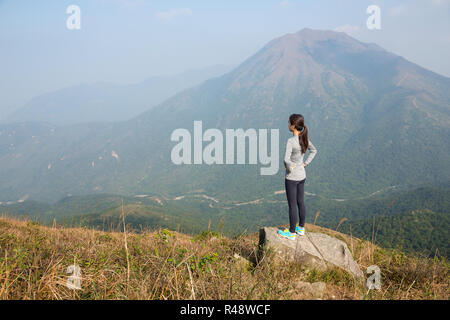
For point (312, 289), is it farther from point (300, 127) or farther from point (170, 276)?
point (300, 127)

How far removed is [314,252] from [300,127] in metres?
2.89

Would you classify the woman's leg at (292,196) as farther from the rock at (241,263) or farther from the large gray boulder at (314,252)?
the rock at (241,263)

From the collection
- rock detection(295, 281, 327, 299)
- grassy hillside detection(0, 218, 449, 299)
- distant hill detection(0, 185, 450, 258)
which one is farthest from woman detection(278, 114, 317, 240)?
rock detection(295, 281, 327, 299)

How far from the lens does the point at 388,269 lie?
5766mm

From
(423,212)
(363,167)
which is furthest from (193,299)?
(363,167)

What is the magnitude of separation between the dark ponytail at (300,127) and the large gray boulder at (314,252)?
2.24 metres

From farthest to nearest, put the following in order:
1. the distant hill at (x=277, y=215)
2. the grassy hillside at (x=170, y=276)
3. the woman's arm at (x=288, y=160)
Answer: the distant hill at (x=277, y=215), the woman's arm at (x=288, y=160), the grassy hillside at (x=170, y=276)

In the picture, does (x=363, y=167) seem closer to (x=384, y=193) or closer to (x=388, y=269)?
(x=384, y=193)

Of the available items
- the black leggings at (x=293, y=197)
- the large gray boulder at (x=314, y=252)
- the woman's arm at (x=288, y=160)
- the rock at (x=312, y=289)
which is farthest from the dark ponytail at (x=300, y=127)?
the rock at (x=312, y=289)

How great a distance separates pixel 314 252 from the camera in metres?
5.63

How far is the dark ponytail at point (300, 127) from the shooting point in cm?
604

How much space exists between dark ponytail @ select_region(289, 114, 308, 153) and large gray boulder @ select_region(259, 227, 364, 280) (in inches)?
88.3

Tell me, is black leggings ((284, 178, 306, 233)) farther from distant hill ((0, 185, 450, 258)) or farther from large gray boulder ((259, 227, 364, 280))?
distant hill ((0, 185, 450, 258))
